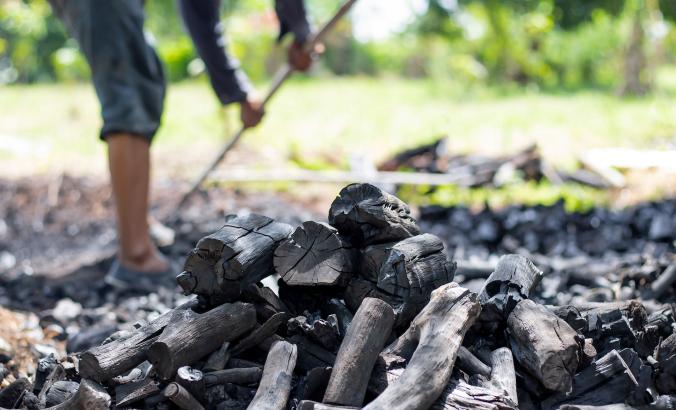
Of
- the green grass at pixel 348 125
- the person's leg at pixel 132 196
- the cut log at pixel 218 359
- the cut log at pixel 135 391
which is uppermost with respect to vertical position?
the cut log at pixel 218 359

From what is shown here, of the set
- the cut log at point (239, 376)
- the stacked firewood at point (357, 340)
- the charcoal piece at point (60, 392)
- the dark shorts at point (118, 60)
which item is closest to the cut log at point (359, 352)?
the stacked firewood at point (357, 340)

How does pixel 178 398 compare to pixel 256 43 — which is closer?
pixel 178 398

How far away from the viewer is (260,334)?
1.95 m

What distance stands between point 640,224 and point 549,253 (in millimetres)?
579

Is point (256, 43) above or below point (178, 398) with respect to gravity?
below

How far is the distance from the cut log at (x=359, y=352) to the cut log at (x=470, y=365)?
19cm

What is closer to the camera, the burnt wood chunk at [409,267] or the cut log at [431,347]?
the cut log at [431,347]

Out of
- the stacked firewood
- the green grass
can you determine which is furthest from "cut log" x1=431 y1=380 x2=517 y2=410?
the green grass

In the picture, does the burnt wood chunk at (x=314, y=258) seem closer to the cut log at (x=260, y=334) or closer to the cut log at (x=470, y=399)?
the cut log at (x=260, y=334)

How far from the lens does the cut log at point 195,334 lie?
5.99 ft

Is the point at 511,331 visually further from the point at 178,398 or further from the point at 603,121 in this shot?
the point at 603,121

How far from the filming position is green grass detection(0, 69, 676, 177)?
7.06 m

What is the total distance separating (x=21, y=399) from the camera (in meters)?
1.97

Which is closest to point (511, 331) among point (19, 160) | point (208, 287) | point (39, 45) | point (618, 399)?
point (618, 399)
